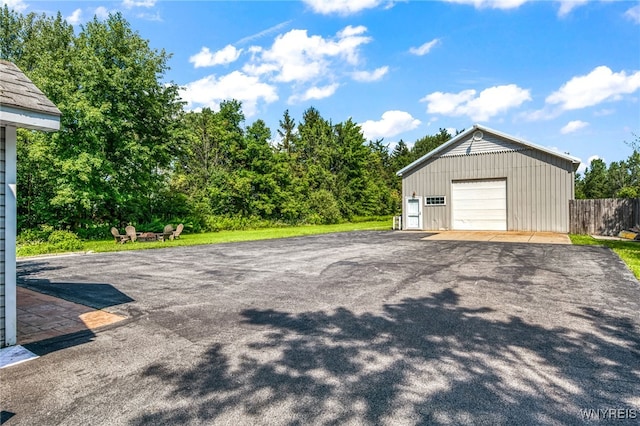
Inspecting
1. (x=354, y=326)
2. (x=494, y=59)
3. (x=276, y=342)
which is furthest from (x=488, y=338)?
(x=494, y=59)

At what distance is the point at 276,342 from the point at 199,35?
46.7ft

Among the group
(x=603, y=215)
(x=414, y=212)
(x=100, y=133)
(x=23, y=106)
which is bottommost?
(x=603, y=215)

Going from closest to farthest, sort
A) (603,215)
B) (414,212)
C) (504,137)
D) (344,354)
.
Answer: (344,354), (603,215), (504,137), (414,212)

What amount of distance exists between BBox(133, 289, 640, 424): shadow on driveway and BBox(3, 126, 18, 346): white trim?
6.10ft

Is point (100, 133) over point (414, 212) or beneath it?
over

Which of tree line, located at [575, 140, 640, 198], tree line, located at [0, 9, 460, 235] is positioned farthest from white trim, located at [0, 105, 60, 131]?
tree line, located at [575, 140, 640, 198]

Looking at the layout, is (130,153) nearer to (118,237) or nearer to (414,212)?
(118,237)

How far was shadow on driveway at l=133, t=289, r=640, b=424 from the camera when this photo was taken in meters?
2.24

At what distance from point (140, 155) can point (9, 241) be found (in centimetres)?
1628

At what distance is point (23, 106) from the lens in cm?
334

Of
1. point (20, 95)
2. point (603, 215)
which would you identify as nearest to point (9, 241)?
point (20, 95)

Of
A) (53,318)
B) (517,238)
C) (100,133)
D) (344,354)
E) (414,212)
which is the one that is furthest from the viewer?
(414,212)

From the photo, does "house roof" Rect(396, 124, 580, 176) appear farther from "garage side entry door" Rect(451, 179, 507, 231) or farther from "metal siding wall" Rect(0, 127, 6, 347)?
"metal siding wall" Rect(0, 127, 6, 347)

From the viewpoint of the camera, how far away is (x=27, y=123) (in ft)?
11.2
